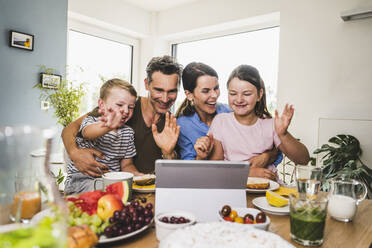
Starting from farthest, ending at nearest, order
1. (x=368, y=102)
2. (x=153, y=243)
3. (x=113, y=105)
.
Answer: (x=368, y=102) → (x=113, y=105) → (x=153, y=243)

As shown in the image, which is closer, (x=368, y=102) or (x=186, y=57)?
(x=368, y=102)

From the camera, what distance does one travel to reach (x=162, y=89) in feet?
6.08

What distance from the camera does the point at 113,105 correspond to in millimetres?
1760

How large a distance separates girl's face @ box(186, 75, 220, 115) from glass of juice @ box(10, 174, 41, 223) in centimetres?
139

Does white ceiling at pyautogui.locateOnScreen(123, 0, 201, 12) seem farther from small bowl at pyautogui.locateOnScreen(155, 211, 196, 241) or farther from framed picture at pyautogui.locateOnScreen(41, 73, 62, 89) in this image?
small bowl at pyautogui.locateOnScreen(155, 211, 196, 241)

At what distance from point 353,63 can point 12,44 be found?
3.37 m

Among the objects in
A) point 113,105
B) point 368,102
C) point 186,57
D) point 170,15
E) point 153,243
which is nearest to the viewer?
point 153,243

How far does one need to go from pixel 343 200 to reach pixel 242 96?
89 centimetres

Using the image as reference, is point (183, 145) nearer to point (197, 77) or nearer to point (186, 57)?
point (197, 77)

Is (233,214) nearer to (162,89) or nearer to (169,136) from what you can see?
(169,136)

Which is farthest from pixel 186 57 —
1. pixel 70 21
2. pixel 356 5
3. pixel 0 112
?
pixel 0 112

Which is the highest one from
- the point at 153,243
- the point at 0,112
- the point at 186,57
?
the point at 186,57

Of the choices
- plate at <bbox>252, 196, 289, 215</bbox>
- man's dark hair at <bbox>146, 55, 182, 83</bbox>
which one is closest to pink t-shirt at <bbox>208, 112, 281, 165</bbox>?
man's dark hair at <bbox>146, 55, 182, 83</bbox>

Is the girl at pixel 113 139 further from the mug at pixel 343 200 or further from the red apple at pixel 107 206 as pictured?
the mug at pixel 343 200
